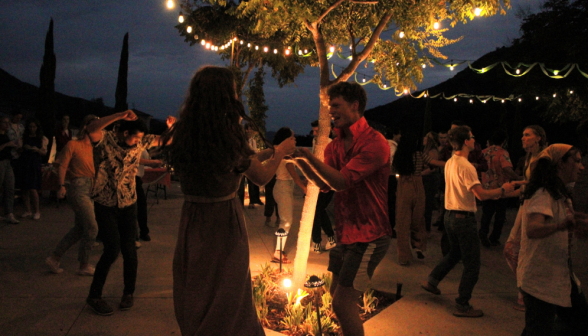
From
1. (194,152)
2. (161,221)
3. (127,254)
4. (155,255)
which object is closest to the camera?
(194,152)

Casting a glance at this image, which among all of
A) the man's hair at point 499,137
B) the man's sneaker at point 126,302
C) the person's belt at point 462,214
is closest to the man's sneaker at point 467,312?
the person's belt at point 462,214

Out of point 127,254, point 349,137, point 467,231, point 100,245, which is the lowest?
point 100,245

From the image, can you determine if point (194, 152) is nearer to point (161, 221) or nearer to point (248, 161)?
point (248, 161)

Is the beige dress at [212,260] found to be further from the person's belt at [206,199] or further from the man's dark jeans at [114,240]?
the man's dark jeans at [114,240]

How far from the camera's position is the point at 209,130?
2279 millimetres

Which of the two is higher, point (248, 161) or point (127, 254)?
point (248, 161)

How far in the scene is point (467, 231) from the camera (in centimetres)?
432

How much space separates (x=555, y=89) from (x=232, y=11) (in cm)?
1936

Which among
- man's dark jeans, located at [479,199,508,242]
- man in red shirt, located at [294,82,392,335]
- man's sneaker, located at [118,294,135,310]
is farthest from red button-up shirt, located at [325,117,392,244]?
man's dark jeans, located at [479,199,508,242]

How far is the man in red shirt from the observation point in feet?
9.16

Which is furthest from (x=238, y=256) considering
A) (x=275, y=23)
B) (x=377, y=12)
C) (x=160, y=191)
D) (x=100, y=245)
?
(x=160, y=191)

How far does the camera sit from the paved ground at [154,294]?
388 centimetres

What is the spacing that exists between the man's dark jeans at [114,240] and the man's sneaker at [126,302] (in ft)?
0.16

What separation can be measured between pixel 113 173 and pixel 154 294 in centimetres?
147
